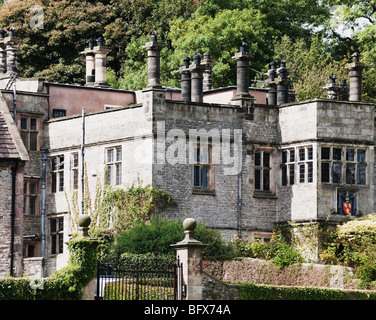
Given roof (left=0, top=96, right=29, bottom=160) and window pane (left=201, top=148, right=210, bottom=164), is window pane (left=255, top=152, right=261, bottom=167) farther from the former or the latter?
roof (left=0, top=96, right=29, bottom=160)

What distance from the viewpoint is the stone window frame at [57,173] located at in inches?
2078

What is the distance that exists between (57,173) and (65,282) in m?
18.1

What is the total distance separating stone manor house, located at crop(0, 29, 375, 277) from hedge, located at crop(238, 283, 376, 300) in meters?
6.99

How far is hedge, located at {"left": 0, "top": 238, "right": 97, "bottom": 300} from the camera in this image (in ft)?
111

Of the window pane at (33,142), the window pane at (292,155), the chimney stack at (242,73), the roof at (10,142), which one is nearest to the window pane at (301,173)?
the window pane at (292,155)

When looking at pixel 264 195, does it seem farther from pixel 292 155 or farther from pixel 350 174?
pixel 350 174

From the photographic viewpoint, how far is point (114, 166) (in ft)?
166

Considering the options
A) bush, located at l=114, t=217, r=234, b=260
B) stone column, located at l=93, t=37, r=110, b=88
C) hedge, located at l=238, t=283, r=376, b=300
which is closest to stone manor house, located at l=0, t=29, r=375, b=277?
bush, located at l=114, t=217, r=234, b=260

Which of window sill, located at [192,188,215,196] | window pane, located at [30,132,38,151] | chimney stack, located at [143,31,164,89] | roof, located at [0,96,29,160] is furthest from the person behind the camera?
window pane, located at [30,132,38,151]

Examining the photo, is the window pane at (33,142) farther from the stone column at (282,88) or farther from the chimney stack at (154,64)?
the stone column at (282,88)

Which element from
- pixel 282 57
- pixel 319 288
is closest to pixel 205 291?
pixel 319 288

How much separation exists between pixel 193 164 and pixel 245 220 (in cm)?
297

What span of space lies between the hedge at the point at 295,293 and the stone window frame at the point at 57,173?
13.2 m

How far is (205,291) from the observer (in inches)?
1609
